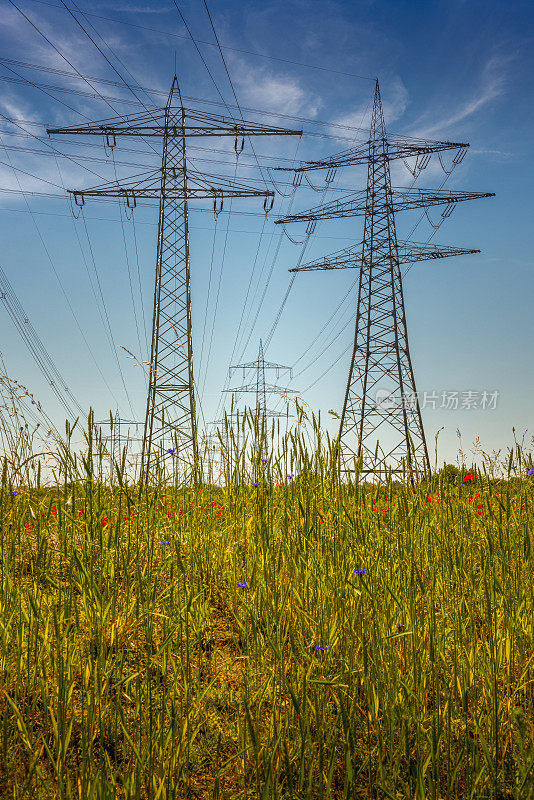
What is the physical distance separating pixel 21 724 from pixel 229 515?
177 cm

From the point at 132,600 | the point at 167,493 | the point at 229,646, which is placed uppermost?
the point at 167,493

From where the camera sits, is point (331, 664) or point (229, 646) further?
point (229, 646)

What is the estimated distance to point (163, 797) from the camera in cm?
124

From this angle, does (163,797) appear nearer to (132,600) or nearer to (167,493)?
(132,600)

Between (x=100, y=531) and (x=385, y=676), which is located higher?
(x=100, y=531)

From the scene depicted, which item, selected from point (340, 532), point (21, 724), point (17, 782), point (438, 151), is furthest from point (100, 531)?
point (438, 151)

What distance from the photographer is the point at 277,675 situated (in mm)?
1744

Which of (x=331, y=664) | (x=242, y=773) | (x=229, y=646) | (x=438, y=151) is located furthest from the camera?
(x=438, y=151)

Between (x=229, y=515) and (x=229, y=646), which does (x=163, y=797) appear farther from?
(x=229, y=515)

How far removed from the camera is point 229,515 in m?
2.99

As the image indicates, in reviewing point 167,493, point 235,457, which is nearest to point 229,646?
point 235,457

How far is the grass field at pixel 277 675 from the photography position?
133 cm

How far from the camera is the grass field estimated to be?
1.33 meters

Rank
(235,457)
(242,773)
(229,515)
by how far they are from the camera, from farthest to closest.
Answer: (229,515)
(235,457)
(242,773)
